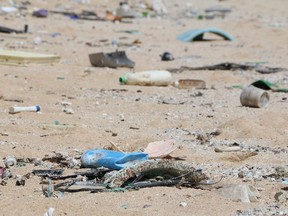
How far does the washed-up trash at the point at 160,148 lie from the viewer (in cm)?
505

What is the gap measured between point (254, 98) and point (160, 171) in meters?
2.72

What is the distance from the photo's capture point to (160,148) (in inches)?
203

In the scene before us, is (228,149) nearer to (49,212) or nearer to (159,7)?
(49,212)

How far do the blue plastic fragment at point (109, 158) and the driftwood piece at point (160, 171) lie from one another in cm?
21

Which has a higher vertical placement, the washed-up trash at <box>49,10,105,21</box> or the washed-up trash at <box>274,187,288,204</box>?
the washed-up trash at <box>274,187,288,204</box>

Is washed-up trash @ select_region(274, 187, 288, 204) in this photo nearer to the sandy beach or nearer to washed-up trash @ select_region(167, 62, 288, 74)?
the sandy beach

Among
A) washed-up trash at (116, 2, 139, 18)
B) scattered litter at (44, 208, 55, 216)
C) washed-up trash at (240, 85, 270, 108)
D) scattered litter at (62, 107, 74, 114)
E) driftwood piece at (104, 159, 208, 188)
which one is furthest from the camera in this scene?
washed-up trash at (116, 2, 139, 18)

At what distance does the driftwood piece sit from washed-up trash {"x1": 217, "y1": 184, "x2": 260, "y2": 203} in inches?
10.7

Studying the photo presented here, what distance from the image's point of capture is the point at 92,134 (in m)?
5.64

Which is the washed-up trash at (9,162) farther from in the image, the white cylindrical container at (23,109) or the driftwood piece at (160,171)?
the white cylindrical container at (23,109)

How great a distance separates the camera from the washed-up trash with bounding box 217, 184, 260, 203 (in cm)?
408

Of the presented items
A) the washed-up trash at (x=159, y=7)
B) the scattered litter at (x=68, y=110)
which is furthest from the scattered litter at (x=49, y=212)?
the washed-up trash at (x=159, y=7)

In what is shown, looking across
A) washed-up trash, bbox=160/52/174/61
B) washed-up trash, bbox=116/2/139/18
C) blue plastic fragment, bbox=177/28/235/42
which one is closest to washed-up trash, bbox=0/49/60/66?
washed-up trash, bbox=160/52/174/61

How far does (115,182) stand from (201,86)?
4097 mm
